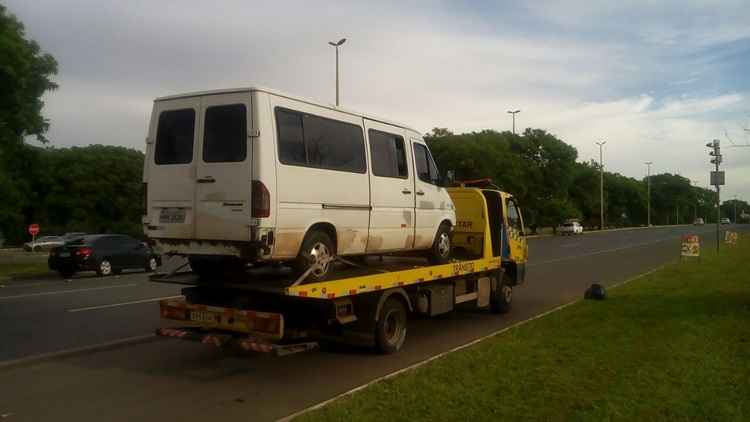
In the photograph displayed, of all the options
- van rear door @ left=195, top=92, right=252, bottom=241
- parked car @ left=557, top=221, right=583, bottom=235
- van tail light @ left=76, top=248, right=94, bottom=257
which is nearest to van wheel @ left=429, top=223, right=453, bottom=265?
van rear door @ left=195, top=92, right=252, bottom=241

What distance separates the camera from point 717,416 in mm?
5371

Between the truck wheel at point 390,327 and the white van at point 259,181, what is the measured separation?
0.81 meters

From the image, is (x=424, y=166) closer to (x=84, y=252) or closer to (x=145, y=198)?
(x=145, y=198)

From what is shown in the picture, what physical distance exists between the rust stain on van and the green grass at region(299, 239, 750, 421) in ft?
5.74

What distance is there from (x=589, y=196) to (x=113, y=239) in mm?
70454

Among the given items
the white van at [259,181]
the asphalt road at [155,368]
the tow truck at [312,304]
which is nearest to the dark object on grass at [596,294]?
the asphalt road at [155,368]

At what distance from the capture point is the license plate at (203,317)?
23.7 feet

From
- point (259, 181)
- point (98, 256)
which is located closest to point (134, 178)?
point (98, 256)

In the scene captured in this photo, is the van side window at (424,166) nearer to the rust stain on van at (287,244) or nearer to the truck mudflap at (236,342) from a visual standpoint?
the rust stain on van at (287,244)

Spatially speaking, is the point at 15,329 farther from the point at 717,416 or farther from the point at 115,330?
the point at 717,416

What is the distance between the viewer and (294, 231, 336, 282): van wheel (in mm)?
7215

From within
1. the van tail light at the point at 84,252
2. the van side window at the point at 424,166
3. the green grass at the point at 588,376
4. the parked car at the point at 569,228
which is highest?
the van side window at the point at 424,166

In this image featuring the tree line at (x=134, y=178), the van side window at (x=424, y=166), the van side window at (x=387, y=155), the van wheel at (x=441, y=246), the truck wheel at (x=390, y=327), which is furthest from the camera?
the tree line at (x=134, y=178)

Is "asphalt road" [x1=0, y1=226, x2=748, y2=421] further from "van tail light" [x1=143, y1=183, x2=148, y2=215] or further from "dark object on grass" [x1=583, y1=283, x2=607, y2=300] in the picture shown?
"van tail light" [x1=143, y1=183, x2=148, y2=215]
